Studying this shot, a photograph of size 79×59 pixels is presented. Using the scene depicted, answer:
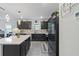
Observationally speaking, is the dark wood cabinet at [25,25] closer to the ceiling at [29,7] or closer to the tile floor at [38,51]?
the ceiling at [29,7]

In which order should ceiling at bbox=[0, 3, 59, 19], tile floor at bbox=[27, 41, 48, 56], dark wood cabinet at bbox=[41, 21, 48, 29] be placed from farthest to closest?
dark wood cabinet at bbox=[41, 21, 48, 29] → ceiling at bbox=[0, 3, 59, 19] → tile floor at bbox=[27, 41, 48, 56]

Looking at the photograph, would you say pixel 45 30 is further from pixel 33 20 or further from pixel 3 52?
pixel 3 52

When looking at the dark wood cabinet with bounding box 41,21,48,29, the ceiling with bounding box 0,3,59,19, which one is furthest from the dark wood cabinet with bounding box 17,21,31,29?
the ceiling with bounding box 0,3,59,19

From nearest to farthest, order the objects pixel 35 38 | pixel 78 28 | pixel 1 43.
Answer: pixel 78 28, pixel 1 43, pixel 35 38

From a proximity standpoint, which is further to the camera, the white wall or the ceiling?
the ceiling

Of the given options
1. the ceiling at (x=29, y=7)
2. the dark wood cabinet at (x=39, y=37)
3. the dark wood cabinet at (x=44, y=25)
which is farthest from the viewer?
the dark wood cabinet at (x=44, y=25)

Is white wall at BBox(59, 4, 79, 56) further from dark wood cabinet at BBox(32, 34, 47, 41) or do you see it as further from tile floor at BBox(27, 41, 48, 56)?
dark wood cabinet at BBox(32, 34, 47, 41)

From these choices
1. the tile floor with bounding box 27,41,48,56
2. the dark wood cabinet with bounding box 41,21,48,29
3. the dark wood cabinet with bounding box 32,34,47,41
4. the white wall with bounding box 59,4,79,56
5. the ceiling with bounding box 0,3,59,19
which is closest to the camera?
the white wall with bounding box 59,4,79,56

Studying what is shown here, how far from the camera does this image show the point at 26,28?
15.4m

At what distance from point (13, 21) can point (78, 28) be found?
14039 millimetres

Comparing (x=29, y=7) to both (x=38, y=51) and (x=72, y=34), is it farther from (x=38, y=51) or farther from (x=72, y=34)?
(x=72, y=34)

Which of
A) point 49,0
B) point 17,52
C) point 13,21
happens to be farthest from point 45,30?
point 49,0

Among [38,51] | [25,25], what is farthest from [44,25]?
[38,51]

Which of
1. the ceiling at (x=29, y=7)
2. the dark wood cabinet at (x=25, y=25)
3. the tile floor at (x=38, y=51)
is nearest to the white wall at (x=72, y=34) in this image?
the tile floor at (x=38, y=51)
